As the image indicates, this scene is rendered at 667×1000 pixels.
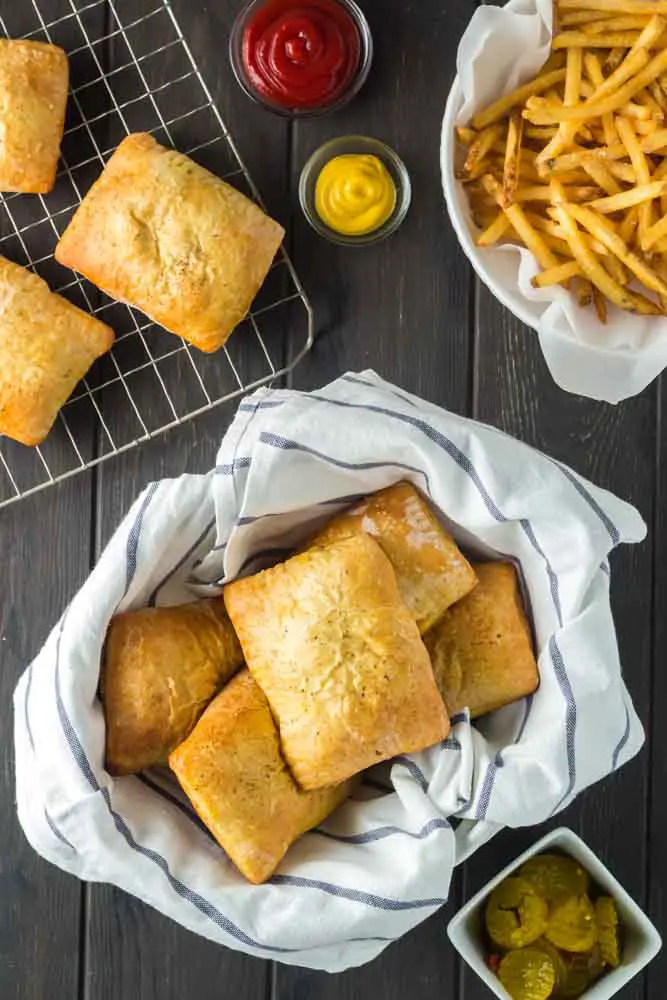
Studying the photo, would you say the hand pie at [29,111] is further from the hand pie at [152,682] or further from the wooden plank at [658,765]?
the wooden plank at [658,765]

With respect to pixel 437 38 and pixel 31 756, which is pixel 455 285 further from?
pixel 31 756

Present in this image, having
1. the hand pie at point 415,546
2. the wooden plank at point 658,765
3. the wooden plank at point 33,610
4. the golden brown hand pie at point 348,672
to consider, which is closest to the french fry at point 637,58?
the wooden plank at point 658,765

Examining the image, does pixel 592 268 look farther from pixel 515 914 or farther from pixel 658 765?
pixel 515 914

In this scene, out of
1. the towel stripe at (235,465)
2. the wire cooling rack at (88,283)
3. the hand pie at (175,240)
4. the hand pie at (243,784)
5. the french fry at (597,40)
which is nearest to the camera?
the hand pie at (243,784)

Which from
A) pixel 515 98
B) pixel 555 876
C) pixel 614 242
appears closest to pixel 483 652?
pixel 555 876

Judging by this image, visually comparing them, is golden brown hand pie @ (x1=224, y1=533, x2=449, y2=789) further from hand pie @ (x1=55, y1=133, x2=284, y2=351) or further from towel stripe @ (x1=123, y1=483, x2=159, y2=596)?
hand pie @ (x1=55, y1=133, x2=284, y2=351)

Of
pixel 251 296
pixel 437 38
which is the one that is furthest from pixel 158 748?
pixel 437 38
